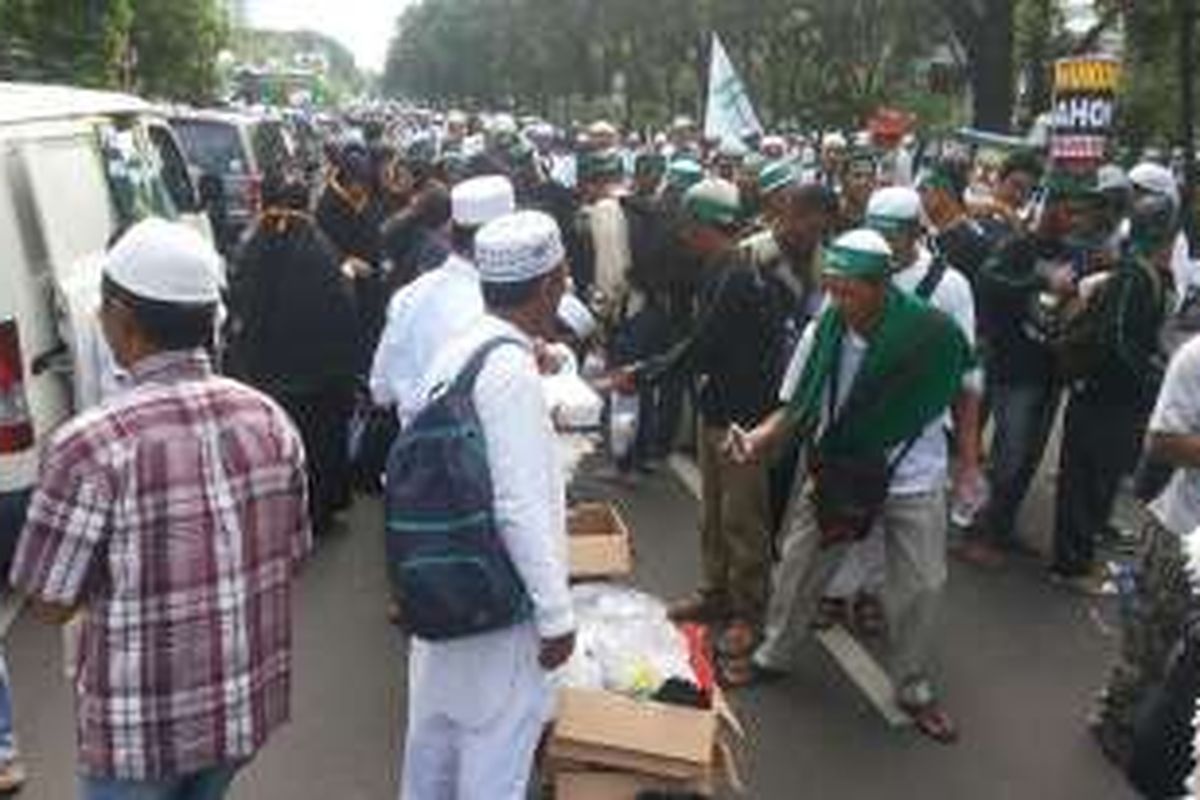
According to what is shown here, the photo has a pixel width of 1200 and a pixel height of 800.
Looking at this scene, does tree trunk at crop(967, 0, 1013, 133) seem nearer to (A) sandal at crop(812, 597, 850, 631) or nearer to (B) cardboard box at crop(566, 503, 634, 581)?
(A) sandal at crop(812, 597, 850, 631)

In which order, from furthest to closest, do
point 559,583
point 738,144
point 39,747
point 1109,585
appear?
point 738,144
point 1109,585
point 39,747
point 559,583

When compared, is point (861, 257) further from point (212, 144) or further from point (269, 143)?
point (269, 143)

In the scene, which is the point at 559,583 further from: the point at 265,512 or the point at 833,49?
the point at 833,49

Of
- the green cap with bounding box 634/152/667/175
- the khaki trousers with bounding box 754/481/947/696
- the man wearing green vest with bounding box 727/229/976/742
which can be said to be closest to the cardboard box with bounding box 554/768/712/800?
the man wearing green vest with bounding box 727/229/976/742

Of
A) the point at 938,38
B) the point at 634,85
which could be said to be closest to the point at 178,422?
the point at 938,38

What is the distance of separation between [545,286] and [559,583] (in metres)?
0.69

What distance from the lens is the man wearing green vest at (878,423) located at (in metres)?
6.32

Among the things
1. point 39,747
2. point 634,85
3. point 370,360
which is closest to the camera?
point 39,747

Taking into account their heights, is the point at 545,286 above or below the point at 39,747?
above

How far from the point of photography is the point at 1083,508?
8555 mm

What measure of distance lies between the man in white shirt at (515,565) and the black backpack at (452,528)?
3 cm

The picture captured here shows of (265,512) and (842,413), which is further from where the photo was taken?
(842,413)

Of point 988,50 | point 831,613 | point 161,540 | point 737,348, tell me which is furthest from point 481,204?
point 988,50

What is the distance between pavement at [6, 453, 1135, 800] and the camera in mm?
6086
